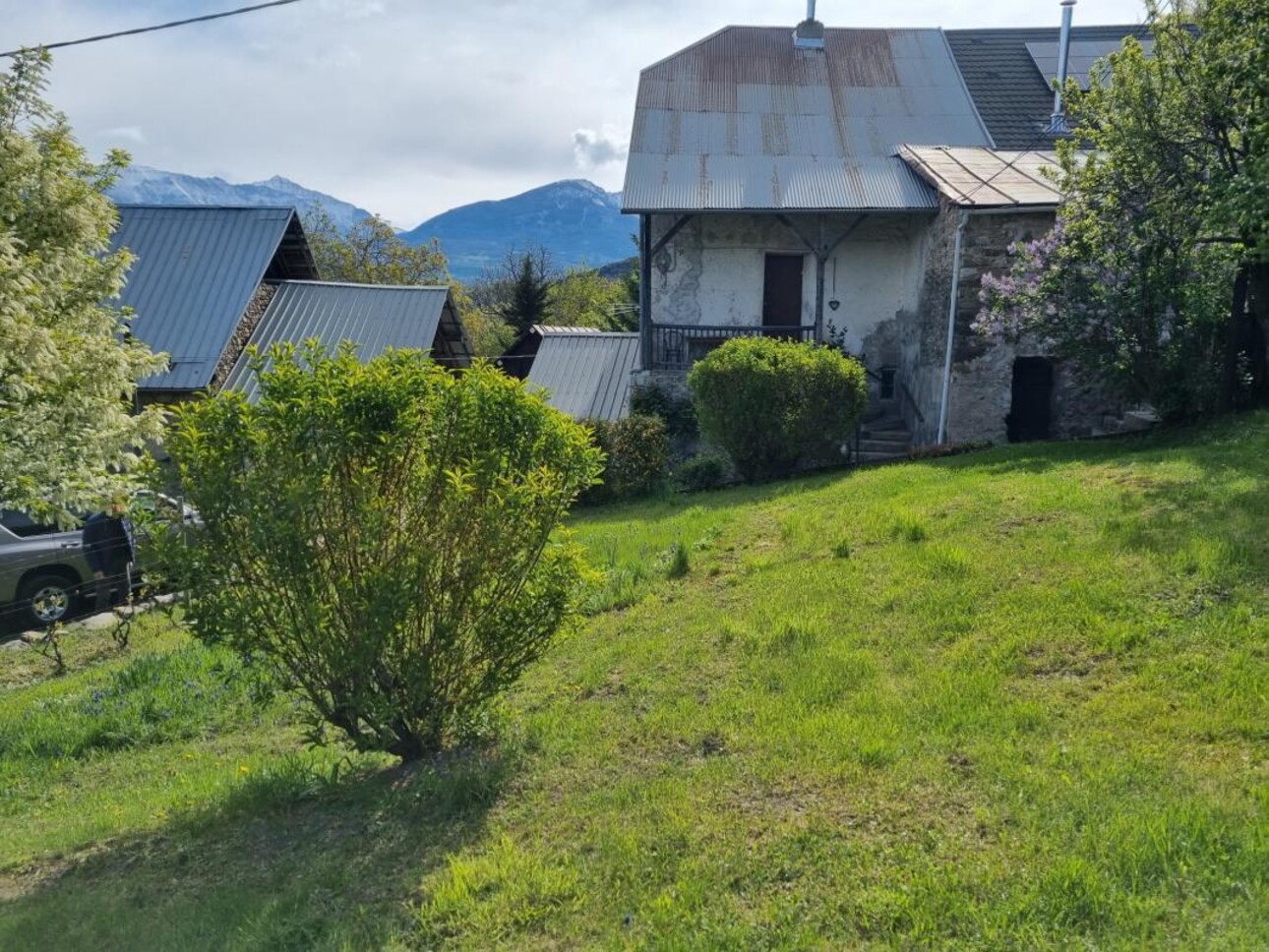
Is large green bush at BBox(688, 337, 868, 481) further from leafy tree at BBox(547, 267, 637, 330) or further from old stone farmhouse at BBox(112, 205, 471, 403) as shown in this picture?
leafy tree at BBox(547, 267, 637, 330)

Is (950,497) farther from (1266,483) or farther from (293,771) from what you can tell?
(293,771)

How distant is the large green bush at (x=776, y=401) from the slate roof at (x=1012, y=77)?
8.34 metres

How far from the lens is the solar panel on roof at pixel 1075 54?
18.5 meters

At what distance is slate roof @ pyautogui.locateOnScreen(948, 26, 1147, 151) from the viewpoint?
1789 cm

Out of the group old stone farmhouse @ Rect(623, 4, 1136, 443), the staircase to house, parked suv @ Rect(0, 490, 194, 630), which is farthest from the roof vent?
parked suv @ Rect(0, 490, 194, 630)

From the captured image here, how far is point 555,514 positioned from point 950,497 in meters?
4.89

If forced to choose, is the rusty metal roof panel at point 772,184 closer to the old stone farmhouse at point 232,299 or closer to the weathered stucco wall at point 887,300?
the weathered stucco wall at point 887,300

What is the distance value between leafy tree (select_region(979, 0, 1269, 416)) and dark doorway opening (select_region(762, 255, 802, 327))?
7288 mm

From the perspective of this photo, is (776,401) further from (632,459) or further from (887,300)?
(887,300)

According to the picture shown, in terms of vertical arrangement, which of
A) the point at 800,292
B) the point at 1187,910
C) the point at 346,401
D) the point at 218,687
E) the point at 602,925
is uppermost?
the point at 800,292

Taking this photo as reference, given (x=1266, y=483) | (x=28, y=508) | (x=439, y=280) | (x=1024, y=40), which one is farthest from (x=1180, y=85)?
(x=439, y=280)

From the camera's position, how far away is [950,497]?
783 centimetres

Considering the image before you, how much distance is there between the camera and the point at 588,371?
17984 mm

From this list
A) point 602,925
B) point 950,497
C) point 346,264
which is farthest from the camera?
point 346,264
